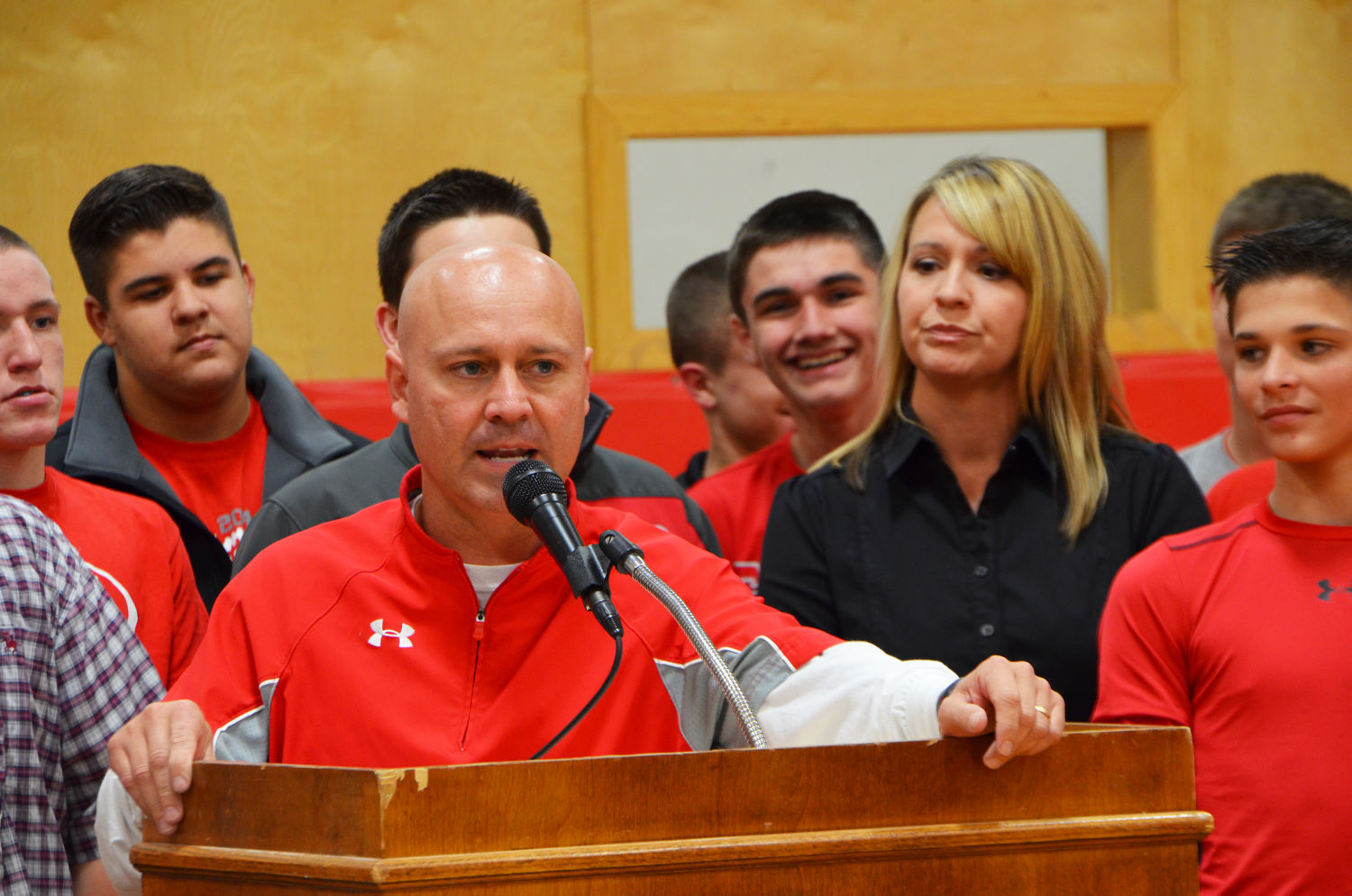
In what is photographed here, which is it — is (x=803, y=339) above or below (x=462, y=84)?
below

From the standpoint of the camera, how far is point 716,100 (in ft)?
12.4

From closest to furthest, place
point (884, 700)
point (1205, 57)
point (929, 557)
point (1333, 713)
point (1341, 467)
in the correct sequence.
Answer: point (884, 700)
point (1333, 713)
point (1341, 467)
point (929, 557)
point (1205, 57)

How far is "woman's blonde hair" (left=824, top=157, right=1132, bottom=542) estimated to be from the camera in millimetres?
1844

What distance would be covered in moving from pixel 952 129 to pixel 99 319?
2386mm

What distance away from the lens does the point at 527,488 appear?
3.79ft

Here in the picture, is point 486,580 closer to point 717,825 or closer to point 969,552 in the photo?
point 717,825

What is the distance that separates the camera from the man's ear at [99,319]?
228 centimetres

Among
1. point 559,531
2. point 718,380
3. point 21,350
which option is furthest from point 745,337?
point 559,531

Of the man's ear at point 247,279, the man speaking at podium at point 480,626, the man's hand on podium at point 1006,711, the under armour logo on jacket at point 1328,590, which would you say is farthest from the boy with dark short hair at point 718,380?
the man's hand on podium at point 1006,711

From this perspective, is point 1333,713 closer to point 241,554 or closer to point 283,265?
point 241,554

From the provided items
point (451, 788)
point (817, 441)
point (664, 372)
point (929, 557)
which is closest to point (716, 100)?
point (664, 372)

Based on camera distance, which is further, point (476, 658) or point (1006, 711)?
point (476, 658)

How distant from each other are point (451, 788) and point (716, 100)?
10.2ft

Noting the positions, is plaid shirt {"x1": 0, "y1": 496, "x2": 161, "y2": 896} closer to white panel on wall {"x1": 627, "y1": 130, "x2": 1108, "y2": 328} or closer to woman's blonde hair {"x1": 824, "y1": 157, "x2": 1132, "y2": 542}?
woman's blonde hair {"x1": 824, "y1": 157, "x2": 1132, "y2": 542}
